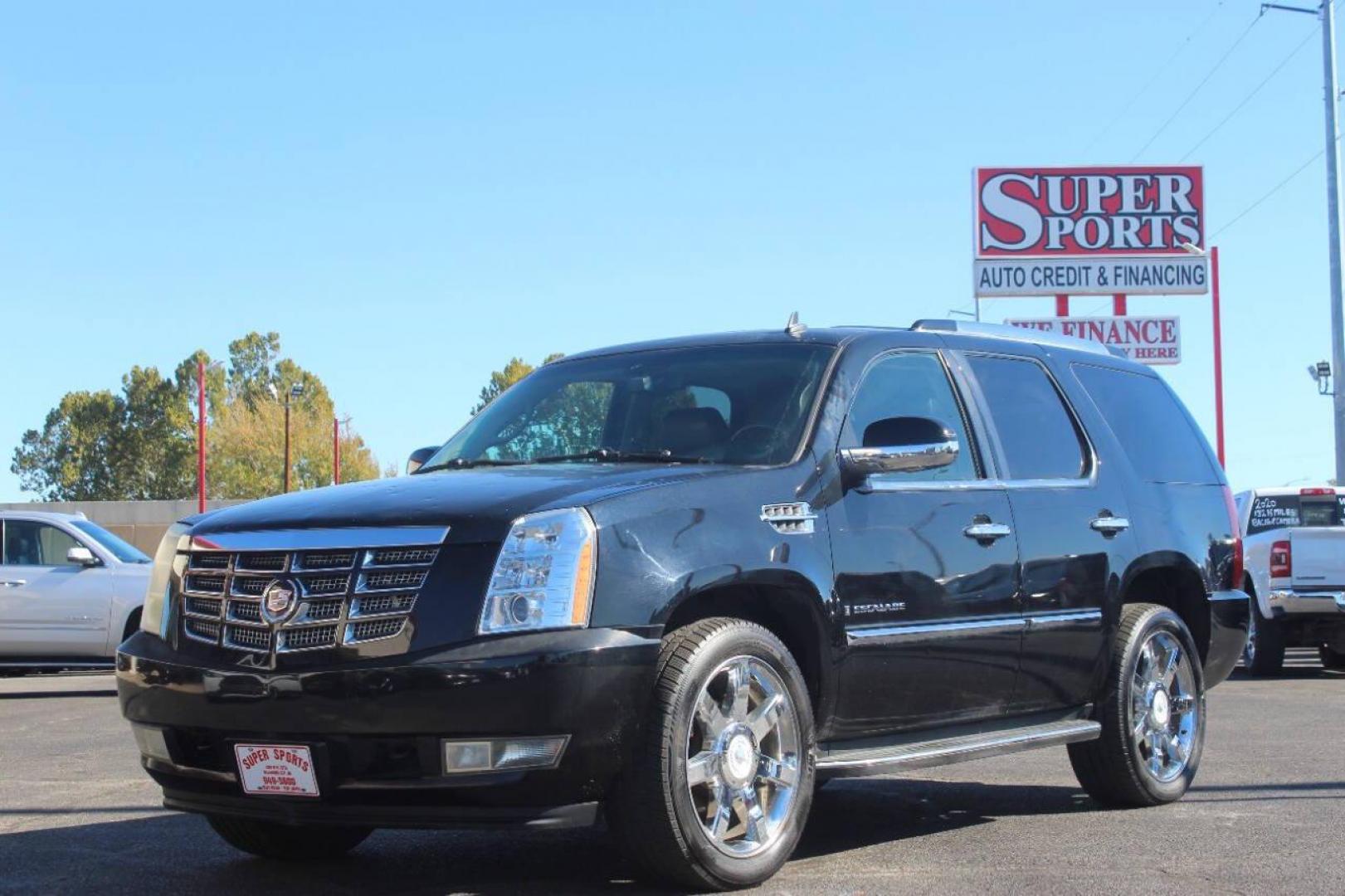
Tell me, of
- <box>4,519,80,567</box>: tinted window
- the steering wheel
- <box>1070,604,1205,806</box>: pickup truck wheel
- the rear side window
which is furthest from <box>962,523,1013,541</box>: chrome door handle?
<box>4,519,80,567</box>: tinted window

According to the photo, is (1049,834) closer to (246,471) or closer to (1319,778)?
(1319,778)

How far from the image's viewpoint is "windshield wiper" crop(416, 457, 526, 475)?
6554mm

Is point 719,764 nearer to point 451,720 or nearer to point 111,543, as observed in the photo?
point 451,720

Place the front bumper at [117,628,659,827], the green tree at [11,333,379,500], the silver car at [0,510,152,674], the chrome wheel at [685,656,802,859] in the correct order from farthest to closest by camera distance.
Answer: the green tree at [11,333,379,500], the silver car at [0,510,152,674], the chrome wheel at [685,656,802,859], the front bumper at [117,628,659,827]

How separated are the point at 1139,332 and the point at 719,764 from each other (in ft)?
98.4

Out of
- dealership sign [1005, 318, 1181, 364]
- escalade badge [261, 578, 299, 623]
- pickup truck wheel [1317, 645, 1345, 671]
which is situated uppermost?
dealership sign [1005, 318, 1181, 364]

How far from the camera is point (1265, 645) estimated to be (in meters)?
16.4

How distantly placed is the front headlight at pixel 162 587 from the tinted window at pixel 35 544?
1084 centimetres

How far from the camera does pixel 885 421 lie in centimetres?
618

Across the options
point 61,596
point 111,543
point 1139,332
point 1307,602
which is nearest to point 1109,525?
point 1307,602

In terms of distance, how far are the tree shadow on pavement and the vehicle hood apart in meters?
1.18

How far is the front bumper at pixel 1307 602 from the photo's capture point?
52.0ft

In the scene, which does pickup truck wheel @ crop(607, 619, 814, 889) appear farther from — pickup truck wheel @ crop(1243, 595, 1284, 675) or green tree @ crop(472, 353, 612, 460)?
pickup truck wheel @ crop(1243, 595, 1284, 675)

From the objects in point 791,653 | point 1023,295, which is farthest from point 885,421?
point 1023,295
